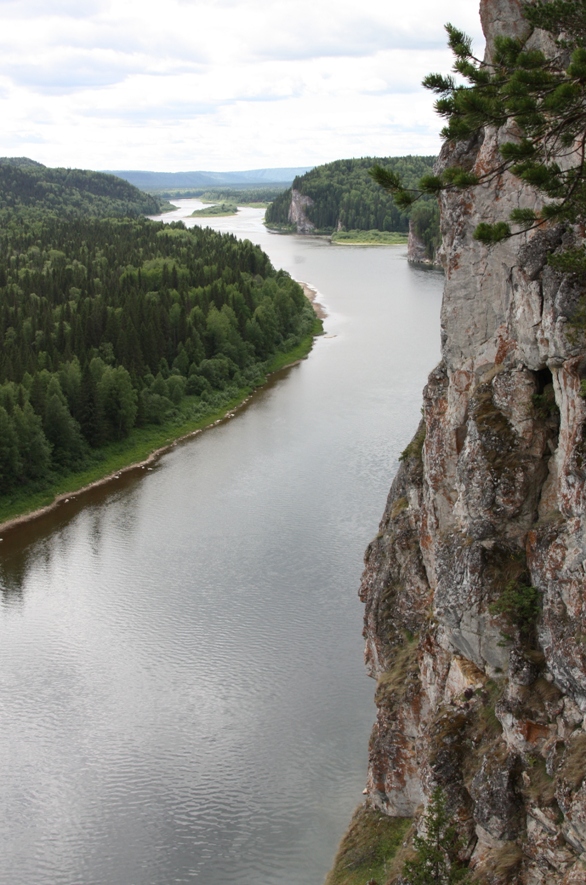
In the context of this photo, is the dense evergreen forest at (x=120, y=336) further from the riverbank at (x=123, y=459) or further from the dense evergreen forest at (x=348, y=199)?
the dense evergreen forest at (x=348, y=199)

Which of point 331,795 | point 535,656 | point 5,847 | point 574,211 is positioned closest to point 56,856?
point 5,847

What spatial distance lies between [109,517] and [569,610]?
28782 mm

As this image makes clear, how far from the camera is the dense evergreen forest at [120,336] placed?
145 ft

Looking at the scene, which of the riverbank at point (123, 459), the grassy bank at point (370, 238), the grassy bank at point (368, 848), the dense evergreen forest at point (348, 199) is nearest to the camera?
the grassy bank at point (368, 848)


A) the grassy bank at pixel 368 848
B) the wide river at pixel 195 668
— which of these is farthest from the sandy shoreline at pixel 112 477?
the grassy bank at pixel 368 848

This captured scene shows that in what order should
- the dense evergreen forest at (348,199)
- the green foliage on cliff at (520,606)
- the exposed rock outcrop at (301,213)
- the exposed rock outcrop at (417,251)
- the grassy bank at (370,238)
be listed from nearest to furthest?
the green foliage on cliff at (520,606) → the exposed rock outcrop at (417,251) → the grassy bank at (370,238) → the dense evergreen forest at (348,199) → the exposed rock outcrop at (301,213)

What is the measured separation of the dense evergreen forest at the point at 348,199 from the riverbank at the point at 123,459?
312ft

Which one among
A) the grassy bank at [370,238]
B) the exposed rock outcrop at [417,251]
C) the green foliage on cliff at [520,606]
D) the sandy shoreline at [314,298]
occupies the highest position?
the grassy bank at [370,238]

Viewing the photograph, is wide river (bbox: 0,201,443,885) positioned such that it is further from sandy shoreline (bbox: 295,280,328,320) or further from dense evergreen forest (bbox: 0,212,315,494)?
sandy shoreline (bbox: 295,280,328,320)

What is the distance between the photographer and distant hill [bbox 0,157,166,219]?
146 meters

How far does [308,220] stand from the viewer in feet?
554

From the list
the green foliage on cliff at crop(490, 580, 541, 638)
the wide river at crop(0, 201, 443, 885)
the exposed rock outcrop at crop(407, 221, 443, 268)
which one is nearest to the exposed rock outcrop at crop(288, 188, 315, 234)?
the exposed rock outcrop at crop(407, 221, 443, 268)

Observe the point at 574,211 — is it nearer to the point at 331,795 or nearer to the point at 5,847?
the point at 331,795

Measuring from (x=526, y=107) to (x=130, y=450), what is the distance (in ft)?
125
